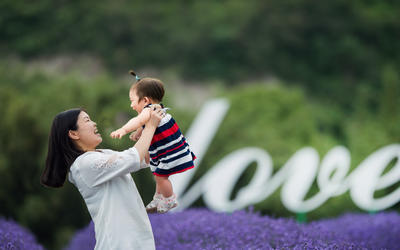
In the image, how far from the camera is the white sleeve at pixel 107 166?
2.57 meters

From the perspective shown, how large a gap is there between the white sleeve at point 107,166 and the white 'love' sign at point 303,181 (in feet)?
19.8

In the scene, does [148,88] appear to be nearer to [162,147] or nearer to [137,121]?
[137,121]

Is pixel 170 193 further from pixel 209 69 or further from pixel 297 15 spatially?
pixel 297 15

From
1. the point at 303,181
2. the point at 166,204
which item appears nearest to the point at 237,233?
the point at 166,204

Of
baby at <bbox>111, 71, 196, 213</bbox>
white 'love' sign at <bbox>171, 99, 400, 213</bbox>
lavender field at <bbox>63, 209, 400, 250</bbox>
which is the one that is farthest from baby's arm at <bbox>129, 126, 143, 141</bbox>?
white 'love' sign at <bbox>171, 99, 400, 213</bbox>

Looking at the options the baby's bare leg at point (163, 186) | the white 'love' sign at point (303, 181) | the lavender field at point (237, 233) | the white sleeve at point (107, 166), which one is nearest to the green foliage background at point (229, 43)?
the white 'love' sign at point (303, 181)

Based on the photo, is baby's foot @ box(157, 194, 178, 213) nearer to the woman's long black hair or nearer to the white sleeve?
the white sleeve

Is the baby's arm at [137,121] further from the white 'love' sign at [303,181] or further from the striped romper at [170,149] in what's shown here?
the white 'love' sign at [303,181]

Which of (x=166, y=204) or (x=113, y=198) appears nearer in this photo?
(x=113, y=198)

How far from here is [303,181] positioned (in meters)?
8.74

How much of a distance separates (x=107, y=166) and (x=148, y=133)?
285 mm

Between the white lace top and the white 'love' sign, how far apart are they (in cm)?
591

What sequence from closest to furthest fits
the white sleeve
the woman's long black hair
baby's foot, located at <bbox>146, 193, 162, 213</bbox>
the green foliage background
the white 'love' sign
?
the white sleeve, the woman's long black hair, baby's foot, located at <bbox>146, 193, 162, 213</bbox>, the white 'love' sign, the green foliage background

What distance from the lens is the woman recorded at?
2598 millimetres
